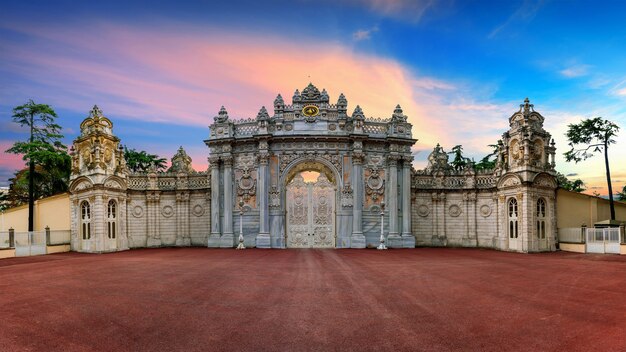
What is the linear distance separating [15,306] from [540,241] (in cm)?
2716

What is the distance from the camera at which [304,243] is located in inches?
A: 1116

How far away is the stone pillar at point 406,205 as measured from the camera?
2820cm

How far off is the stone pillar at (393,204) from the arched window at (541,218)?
353 inches

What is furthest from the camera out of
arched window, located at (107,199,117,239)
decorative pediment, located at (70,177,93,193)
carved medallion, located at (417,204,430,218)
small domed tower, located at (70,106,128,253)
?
carved medallion, located at (417,204,430,218)

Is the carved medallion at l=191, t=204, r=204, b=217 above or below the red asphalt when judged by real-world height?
above

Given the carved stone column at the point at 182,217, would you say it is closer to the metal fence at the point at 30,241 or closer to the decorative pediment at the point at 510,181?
the metal fence at the point at 30,241

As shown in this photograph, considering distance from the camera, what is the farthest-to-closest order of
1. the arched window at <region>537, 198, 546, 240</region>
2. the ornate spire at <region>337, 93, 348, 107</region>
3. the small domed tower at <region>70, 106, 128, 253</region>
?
1. the ornate spire at <region>337, 93, 348, 107</region>
2. the small domed tower at <region>70, 106, 128, 253</region>
3. the arched window at <region>537, 198, 546, 240</region>

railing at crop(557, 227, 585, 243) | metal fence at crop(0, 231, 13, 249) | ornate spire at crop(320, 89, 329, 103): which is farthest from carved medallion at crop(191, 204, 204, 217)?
railing at crop(557, 227, 585, 243)

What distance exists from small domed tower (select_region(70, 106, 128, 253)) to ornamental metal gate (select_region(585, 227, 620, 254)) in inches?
1214

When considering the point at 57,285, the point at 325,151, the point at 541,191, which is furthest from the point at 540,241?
the point at 57,285

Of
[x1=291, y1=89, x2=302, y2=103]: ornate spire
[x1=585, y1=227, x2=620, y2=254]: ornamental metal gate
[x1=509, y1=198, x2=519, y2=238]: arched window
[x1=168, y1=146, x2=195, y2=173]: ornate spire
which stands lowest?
[x1=585, y1=227, x2=620, y2=254]: ornamental metal gate

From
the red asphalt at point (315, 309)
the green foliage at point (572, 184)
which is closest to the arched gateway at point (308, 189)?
the red asphalt at point (315, 309)

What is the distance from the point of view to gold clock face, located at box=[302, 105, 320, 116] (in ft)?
94.0

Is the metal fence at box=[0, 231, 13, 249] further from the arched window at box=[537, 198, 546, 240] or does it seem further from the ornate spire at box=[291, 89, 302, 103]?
the arched window at box=[537, 198, 546, 240]
